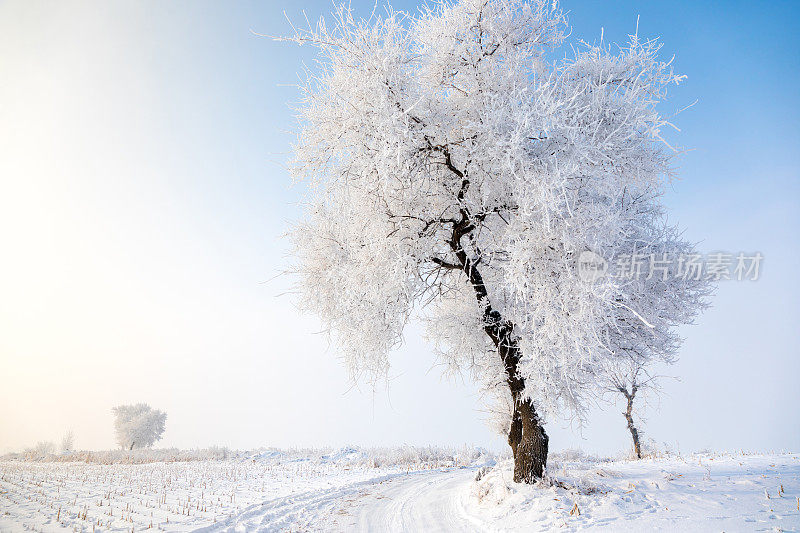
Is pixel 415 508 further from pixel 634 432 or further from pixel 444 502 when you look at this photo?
pixel 634 432

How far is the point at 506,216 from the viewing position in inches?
371

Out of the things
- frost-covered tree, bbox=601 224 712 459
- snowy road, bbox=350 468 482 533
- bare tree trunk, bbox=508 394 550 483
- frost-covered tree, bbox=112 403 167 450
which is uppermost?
frost-covered tree, bbox=601 224 712 459

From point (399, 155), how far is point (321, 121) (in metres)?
2.81

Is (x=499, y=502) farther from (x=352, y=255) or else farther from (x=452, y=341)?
(x=352, y=255)

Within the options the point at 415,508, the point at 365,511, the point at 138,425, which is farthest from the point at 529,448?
→ the point at 138,425

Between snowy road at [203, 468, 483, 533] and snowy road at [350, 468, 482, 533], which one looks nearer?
snowy road at [203, 468, 483, 533]

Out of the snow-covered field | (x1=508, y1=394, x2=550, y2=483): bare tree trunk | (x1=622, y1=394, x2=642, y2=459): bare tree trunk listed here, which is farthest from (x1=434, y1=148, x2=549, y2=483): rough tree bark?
(x1=622, y1=394, x2=642, y2=459): bare tree trunk

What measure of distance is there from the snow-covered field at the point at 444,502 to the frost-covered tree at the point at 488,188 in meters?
1.55

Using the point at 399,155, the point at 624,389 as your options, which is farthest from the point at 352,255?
the point at 624,389

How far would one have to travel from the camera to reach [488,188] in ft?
28.9

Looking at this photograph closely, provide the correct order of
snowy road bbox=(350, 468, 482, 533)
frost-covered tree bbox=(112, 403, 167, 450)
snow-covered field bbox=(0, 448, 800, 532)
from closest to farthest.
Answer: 1. snow-covered field bbox=(0, 448, 800, 532)
2. snowy road bbox=(350, 468, 482, 533)
3. frost-covered tree bbox=(112, 403, 167, 450)

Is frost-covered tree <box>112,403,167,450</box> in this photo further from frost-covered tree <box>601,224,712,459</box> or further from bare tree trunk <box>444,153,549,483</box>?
frost-covered tree <box>601,224,712,459</box>

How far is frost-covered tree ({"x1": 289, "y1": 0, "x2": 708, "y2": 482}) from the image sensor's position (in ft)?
24.1

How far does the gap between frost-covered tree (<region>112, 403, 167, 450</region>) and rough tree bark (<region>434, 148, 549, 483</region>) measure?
57.1 m
